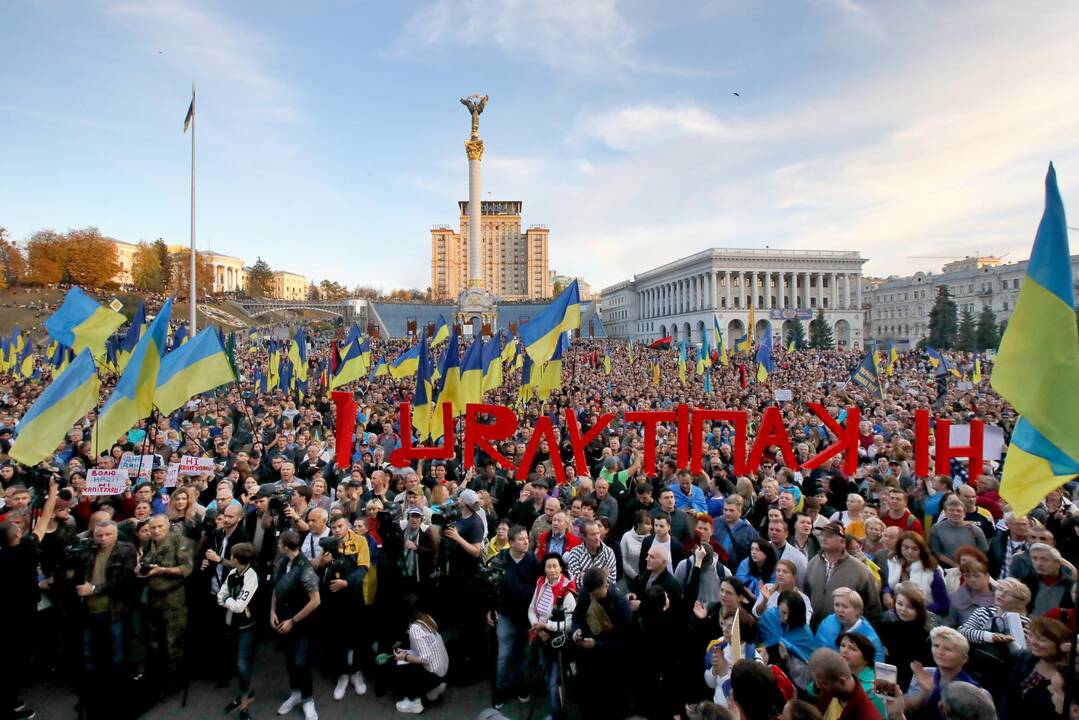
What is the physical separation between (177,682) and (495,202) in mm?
139489

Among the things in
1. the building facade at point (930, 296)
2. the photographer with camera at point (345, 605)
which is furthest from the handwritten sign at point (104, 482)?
the building facade at point (930, 296)

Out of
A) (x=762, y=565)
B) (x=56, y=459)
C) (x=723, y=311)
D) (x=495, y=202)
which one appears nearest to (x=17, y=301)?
(x=56, y=459)

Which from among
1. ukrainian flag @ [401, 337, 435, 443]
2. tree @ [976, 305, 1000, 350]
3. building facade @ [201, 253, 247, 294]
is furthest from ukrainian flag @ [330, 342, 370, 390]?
building facade @ [201, 253, 247, 294]

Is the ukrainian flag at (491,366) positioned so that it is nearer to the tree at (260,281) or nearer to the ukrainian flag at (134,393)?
the ukrainian flag at (134,393)

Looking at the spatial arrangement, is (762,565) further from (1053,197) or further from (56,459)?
(56,459)

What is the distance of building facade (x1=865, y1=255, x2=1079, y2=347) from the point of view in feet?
242

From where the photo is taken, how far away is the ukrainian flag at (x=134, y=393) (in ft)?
20.8

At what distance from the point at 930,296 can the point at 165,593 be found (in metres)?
99.3

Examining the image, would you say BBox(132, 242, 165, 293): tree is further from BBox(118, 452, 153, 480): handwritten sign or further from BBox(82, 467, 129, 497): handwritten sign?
BBox(82, 467, 129, 497): handwritten sign

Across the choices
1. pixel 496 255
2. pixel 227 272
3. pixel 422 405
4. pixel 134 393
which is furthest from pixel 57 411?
pixel 496 255

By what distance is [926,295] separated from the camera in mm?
85500

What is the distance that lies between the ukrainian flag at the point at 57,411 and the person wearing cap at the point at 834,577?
678cm

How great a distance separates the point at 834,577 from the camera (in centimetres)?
423

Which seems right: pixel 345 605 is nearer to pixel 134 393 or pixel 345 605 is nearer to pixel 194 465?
pixel 194 465
